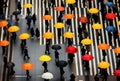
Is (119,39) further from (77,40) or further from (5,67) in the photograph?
(5,67)

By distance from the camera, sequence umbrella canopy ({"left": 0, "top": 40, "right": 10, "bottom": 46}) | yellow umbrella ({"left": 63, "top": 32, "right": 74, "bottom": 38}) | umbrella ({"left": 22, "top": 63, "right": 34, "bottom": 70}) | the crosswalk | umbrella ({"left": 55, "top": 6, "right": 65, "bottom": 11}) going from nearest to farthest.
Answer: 1. umbrella ({"left": 22, "top": 63, "right": 34, "bottom": 70})
2. umbrella canopy ({"left": 0, "top": 40, "right": 10, "bottom": 46})
3. the crosswalk
4. yellow umbrella ({"left": 63, "top": 32, "right": 74, "bottom": 38})
5. umbrella ({"left": 55, "top": 6, "right": 65, "bottom": 11})

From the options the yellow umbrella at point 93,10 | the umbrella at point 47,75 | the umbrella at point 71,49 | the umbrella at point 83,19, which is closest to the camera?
the umbrella at point 47,75

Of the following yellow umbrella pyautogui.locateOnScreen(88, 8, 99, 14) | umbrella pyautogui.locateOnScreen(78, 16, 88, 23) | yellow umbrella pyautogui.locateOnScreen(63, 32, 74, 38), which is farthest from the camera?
yellow umbrella pyautogui.locateOnScreen(88, 8, 99, 14)

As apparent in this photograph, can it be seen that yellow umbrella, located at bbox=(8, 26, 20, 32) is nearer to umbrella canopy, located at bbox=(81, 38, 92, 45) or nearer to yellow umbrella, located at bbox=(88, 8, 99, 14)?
umbrella canopy, located at bbox=(81, 38, 92, 45)

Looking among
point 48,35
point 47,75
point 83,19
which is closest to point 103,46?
point 83,19

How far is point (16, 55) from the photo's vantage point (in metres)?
23.5

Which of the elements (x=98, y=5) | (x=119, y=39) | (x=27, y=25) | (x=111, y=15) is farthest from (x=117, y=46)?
(x=27, y=25)

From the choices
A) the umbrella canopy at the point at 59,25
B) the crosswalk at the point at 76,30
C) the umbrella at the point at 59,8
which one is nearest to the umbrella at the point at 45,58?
the crosswalk at the point at 76,30

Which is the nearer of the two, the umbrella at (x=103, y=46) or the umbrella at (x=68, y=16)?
the umbrella at (x=103, y=46)

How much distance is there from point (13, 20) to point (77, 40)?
5.46 metres

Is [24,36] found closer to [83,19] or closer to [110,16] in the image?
[83,19]

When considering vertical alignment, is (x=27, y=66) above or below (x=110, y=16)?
below

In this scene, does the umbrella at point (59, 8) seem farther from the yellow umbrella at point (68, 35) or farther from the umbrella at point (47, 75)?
the umbrella at point (47, 75)

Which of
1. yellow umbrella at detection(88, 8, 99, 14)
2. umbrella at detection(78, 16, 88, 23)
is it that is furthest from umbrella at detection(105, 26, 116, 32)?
yellow umbrella at detection(88, 8, 99, 14)
